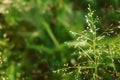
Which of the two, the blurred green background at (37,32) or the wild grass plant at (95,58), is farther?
the blurred green background at (37,32)

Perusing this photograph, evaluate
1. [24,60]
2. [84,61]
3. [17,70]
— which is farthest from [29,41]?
[84,61]

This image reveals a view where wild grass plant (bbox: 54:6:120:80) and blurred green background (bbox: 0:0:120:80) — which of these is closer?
wild grass plant (bbox: 54:6:120:80)

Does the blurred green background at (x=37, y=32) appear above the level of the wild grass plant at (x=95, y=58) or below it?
above

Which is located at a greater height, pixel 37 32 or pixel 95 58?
pixel 37 32

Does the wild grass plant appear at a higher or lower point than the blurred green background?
lower
